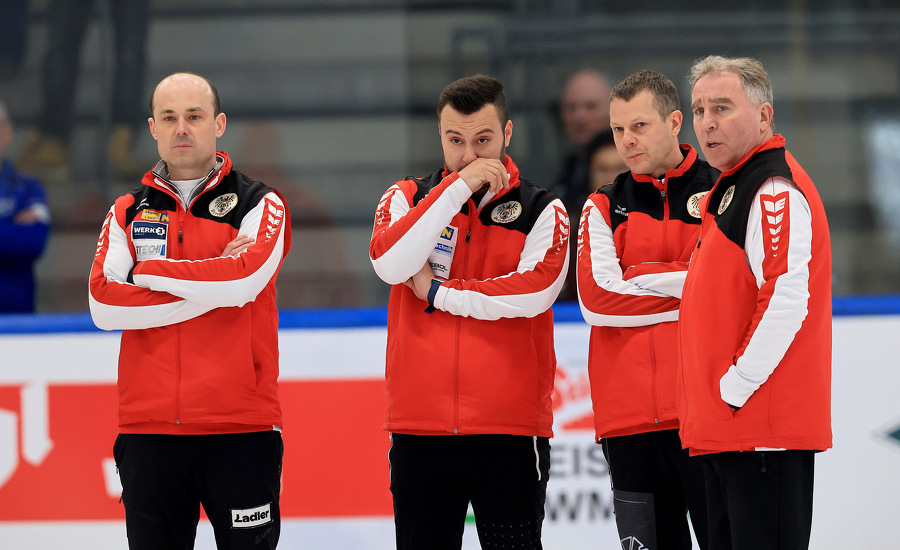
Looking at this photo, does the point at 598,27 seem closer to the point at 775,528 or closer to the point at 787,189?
the point at 787,189

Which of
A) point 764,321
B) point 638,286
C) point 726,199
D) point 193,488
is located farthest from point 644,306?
point 193,488

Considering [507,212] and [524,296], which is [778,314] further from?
[507,212]

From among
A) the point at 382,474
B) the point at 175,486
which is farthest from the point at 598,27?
the point at 175,486

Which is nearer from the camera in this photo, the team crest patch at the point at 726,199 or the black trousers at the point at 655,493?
the team crest patch at the point at 726,199

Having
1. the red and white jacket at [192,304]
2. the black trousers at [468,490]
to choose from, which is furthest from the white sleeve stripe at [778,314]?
the red and white jacket at [192,304]

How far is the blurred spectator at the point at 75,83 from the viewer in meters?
5.64

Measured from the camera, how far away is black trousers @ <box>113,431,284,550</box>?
2.86 meters

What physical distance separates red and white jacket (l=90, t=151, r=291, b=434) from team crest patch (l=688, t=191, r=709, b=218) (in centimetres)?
125

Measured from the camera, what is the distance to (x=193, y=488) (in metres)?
2.93

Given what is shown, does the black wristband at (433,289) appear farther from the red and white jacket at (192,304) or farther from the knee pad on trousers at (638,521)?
the knee pad on trousers at (638,521)

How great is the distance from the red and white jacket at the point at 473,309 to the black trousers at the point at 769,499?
680 millimetres

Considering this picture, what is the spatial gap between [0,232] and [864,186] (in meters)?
4.62

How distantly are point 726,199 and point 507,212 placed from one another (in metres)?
0.73

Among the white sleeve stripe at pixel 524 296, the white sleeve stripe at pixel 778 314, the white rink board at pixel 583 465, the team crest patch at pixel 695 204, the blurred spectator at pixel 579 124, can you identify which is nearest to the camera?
the white sleeve stripe at pixel 778 314
